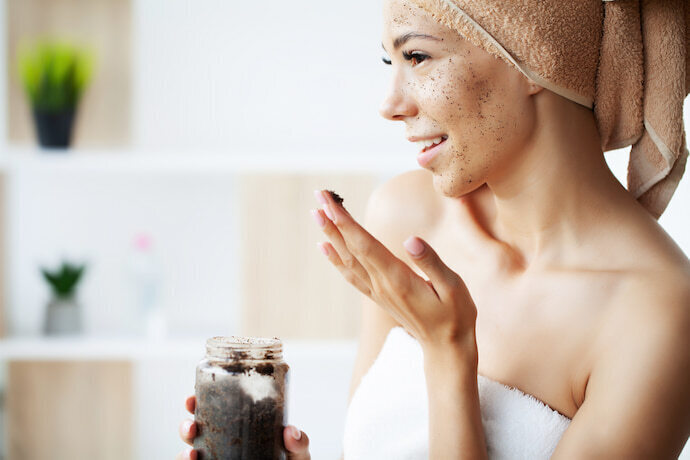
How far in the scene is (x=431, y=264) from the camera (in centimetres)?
92

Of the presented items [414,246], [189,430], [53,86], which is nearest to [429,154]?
[414,246]

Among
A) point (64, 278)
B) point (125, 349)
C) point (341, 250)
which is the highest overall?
point (341, 250)

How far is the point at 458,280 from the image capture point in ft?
3.12

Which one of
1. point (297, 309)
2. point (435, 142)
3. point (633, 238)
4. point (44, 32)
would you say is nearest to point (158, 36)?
point (44, 32)

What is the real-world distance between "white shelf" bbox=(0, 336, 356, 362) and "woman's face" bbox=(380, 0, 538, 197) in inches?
51.3

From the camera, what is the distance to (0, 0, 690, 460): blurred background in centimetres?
249

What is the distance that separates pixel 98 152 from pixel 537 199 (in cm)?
162

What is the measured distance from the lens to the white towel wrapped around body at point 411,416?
3.64 feet

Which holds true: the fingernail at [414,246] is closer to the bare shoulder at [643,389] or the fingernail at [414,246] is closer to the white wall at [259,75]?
the bare shoulder at [643,389]

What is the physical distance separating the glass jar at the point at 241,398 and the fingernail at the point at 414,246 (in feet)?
0.63

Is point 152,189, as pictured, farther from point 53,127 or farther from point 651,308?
point 651,308

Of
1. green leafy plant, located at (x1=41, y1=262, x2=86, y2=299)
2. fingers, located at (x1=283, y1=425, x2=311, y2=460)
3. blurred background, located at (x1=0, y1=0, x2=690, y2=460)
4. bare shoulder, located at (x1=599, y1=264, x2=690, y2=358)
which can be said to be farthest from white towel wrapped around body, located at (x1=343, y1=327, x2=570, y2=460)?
green leafy plant, located at (x1=41, y1=262, x2=86, y2=299)

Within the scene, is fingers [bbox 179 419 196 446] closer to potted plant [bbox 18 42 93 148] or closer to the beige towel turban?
the beige towel turban

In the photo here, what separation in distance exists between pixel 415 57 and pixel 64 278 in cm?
163
